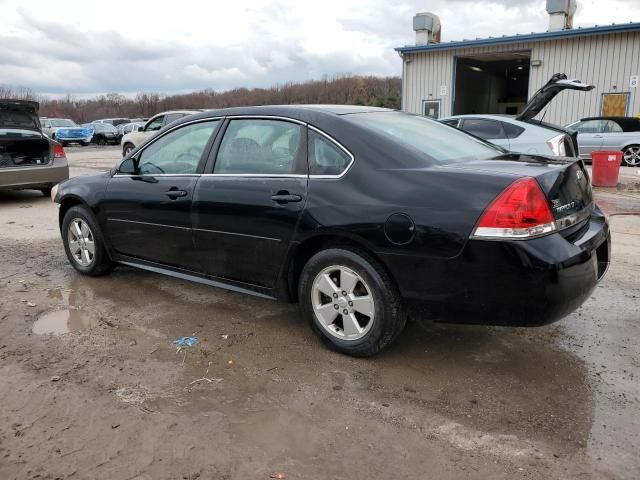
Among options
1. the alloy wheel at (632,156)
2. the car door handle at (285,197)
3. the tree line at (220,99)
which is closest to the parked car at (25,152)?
the car door handle at (285,197)

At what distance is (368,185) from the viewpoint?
3.25m

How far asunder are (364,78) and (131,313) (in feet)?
231

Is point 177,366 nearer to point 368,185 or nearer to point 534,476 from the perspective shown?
point 368,185

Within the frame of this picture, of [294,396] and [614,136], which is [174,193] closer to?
[294,396]

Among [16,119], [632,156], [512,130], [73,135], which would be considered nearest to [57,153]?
[16,119]

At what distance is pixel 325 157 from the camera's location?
352 cm

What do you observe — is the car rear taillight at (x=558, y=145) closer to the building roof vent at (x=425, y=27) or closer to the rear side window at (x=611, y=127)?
the rear side window at (x=611, y=127)

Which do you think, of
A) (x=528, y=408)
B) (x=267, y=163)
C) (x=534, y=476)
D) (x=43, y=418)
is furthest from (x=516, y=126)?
(x=43, y=418)

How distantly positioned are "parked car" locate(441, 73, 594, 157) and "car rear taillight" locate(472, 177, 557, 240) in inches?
254

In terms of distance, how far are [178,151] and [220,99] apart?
74.1 m

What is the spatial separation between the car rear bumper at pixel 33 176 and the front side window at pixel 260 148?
22.7 ft

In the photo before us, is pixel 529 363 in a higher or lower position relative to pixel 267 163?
lower

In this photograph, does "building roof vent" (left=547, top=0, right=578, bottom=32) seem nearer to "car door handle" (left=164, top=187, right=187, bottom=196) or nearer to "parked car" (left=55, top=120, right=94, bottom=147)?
"car door handle" (left=164, top=187, right=187, bottom=196)

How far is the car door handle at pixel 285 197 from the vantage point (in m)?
3.51
